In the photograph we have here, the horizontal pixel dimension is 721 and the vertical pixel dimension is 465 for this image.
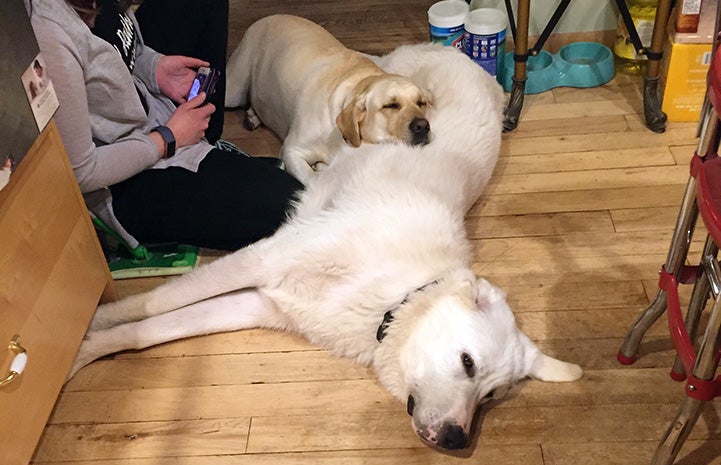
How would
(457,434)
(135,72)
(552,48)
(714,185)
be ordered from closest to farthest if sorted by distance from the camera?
(714,185)
(457,434)
(135,72)
(552,48)

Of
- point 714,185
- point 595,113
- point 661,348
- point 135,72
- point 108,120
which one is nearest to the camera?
point 714,185

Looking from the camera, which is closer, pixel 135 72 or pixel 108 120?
pixel 108 120

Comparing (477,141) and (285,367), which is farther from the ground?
(477,141)

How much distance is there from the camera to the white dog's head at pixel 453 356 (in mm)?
1419

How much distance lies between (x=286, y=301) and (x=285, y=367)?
17cm

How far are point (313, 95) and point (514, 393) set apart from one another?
1269 millimetres

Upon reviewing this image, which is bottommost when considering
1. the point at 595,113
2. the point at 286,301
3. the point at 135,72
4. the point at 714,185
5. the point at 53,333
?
the point at 595,113

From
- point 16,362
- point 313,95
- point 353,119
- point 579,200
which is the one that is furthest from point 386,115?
point 16,362

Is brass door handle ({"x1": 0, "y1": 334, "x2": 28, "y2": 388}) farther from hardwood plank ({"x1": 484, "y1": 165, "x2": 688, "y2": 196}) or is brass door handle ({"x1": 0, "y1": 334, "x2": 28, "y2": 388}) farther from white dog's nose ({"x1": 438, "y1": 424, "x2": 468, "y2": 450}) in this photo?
hardwood plank ({"x1": 484, "y1": 165, "x2": 688, "y2": 196})

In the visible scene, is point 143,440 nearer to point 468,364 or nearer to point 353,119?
point 468,364

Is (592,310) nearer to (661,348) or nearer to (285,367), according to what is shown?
(661,348)

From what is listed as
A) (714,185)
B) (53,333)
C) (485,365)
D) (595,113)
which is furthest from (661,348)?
(53,333)

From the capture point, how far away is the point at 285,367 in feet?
5.60

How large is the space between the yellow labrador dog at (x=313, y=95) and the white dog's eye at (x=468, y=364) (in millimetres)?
843
